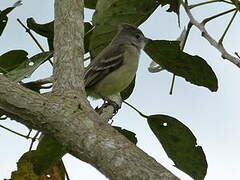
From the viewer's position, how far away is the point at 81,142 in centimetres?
282

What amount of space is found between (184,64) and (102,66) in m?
1.96

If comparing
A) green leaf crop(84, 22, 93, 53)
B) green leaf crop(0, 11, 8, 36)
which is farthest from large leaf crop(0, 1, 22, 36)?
green leaf crop(84, 22, 93, 53)

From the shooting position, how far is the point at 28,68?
4.21 meters

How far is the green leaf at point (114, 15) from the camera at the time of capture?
174 inches

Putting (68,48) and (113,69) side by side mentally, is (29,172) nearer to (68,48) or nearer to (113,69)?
(68,48)

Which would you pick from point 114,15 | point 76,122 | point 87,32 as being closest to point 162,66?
point 114,15

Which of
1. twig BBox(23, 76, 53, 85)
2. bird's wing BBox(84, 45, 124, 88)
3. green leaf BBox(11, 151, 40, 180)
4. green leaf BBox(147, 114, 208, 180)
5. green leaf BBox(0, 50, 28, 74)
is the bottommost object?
bird's wing BBox(84, 45, 124, 88)

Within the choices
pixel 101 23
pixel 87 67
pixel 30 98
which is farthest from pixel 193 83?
pixel 87 67

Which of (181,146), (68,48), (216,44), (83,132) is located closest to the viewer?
(83,132)

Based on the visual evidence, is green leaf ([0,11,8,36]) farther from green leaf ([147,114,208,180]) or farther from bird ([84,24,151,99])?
green leaf ([147,114,208,180])

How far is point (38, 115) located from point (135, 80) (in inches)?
103

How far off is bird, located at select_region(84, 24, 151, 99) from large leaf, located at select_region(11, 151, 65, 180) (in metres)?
1.26

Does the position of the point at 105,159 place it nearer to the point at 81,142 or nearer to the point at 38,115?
the point at 81,142

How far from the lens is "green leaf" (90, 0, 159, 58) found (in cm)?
441
